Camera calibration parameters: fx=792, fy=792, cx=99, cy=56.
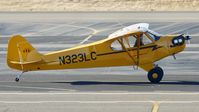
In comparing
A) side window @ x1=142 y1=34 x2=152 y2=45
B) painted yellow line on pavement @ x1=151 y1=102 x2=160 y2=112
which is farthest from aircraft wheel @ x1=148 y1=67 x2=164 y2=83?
painted yellow line on pavement @ x1=151 y1=102 x2=160 y2=112

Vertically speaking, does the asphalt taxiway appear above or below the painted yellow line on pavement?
below

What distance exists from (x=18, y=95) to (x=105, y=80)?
4361 mm

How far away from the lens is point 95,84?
23.9 metres

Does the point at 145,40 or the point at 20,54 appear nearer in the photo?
the point at 20,54

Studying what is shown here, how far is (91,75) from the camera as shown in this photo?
2623cm

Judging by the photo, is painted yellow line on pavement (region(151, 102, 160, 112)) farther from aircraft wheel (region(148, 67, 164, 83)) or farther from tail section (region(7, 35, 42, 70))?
tail section (region(7, 35, 42, 70))

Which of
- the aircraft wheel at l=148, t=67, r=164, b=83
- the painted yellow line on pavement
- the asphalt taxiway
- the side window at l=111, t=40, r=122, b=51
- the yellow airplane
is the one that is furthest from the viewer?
the side window at l=111, t=40, r=122, b=51

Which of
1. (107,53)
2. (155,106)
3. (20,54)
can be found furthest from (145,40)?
(155,106)

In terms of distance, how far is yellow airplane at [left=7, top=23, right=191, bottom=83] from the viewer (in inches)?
932

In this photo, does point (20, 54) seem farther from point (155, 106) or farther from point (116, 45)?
point (155, 106)

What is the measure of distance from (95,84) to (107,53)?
1.00m

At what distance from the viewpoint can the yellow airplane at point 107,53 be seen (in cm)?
2367

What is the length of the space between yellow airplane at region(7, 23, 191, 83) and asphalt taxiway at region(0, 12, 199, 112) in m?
0.58

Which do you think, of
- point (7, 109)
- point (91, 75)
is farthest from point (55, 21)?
point (7, 109)
